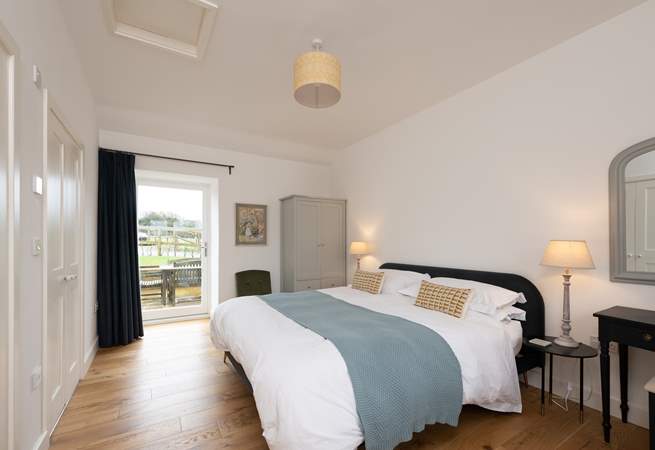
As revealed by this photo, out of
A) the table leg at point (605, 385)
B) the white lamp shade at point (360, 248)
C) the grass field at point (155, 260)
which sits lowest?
the table leg at point (605, 385)

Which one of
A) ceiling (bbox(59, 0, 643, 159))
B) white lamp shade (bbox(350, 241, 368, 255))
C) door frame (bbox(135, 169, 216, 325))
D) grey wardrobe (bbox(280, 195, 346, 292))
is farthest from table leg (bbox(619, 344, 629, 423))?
door frame (bbox(135, 169, 216, 325))

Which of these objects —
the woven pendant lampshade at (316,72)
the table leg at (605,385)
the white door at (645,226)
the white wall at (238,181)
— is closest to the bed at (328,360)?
the table leg at (605,385)

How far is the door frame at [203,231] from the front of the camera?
4352 millimetres

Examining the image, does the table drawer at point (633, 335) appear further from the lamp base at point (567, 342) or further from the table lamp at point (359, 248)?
the table lamp at point (359, 248)

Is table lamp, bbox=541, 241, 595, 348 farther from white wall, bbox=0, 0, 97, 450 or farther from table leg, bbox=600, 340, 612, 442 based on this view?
white wall, bbox=0, 0, 97, 450

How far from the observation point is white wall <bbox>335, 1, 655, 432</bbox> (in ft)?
6.84

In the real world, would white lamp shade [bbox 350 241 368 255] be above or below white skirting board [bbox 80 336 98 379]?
above

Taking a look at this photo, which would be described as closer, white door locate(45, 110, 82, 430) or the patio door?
white door locate(45, 110, 82, 430)

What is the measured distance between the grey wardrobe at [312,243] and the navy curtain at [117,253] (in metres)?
1.97

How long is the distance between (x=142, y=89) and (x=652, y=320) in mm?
4371

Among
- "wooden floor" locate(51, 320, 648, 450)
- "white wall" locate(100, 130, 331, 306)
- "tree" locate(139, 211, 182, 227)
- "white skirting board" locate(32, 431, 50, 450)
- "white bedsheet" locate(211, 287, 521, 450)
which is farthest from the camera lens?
"tree" locate(139, 211, 182, 227)

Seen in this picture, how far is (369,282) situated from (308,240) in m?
1.44

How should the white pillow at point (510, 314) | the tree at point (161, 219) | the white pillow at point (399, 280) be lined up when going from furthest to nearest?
the tree at point (161, 219), the white pillow at point (399, 280), the white pillow at point (510, 314)

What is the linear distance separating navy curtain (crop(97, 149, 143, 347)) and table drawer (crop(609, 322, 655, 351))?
4425mm
